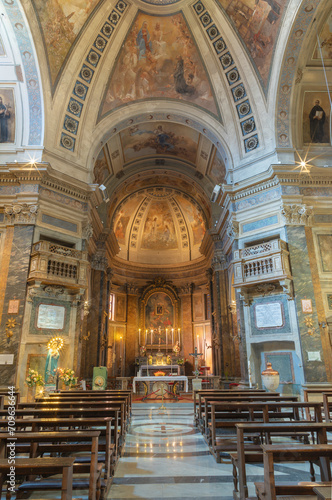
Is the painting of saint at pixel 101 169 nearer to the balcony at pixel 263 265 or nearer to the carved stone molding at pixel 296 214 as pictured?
the balcony at pixel 263 265

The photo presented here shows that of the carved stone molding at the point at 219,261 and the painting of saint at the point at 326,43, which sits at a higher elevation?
the painting of saint at the point at 326,43

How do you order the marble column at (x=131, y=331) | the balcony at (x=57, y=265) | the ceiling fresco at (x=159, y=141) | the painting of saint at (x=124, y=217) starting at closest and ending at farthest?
the balcony at (x=57, y=265), the ceiling fresco at (x=159, y=141), the marble column at (x=131, y=331), the painting of saint at (x=124, y=217)

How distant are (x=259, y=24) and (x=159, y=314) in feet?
65.3

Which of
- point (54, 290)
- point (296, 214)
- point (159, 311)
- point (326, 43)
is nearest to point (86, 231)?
point (54, 290)

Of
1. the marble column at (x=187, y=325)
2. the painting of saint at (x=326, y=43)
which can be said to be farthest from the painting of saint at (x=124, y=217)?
the painting of saint at (x=326, y=43)

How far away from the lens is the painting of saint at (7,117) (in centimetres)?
1452

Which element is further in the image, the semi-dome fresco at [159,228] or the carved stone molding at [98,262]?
the semi-dome fresco at [159,228]

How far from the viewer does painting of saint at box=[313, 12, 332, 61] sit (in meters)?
13.0

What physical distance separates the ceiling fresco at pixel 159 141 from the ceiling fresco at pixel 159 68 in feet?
7.18

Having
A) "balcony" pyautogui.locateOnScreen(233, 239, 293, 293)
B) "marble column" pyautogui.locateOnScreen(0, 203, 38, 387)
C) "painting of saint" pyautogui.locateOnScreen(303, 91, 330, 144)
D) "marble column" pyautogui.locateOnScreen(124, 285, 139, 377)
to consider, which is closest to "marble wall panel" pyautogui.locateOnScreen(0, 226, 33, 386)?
"marble column" pyautogui.locateOnScreen(0, 203, 38, 387)

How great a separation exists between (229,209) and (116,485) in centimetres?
1249

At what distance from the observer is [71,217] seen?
14.4 m

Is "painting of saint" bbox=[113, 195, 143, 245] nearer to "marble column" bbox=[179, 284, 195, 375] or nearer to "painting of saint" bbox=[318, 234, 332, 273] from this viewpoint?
"marble column" bbox=[179, 284, 195, 375]

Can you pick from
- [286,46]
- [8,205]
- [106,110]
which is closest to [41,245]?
[8,205]
